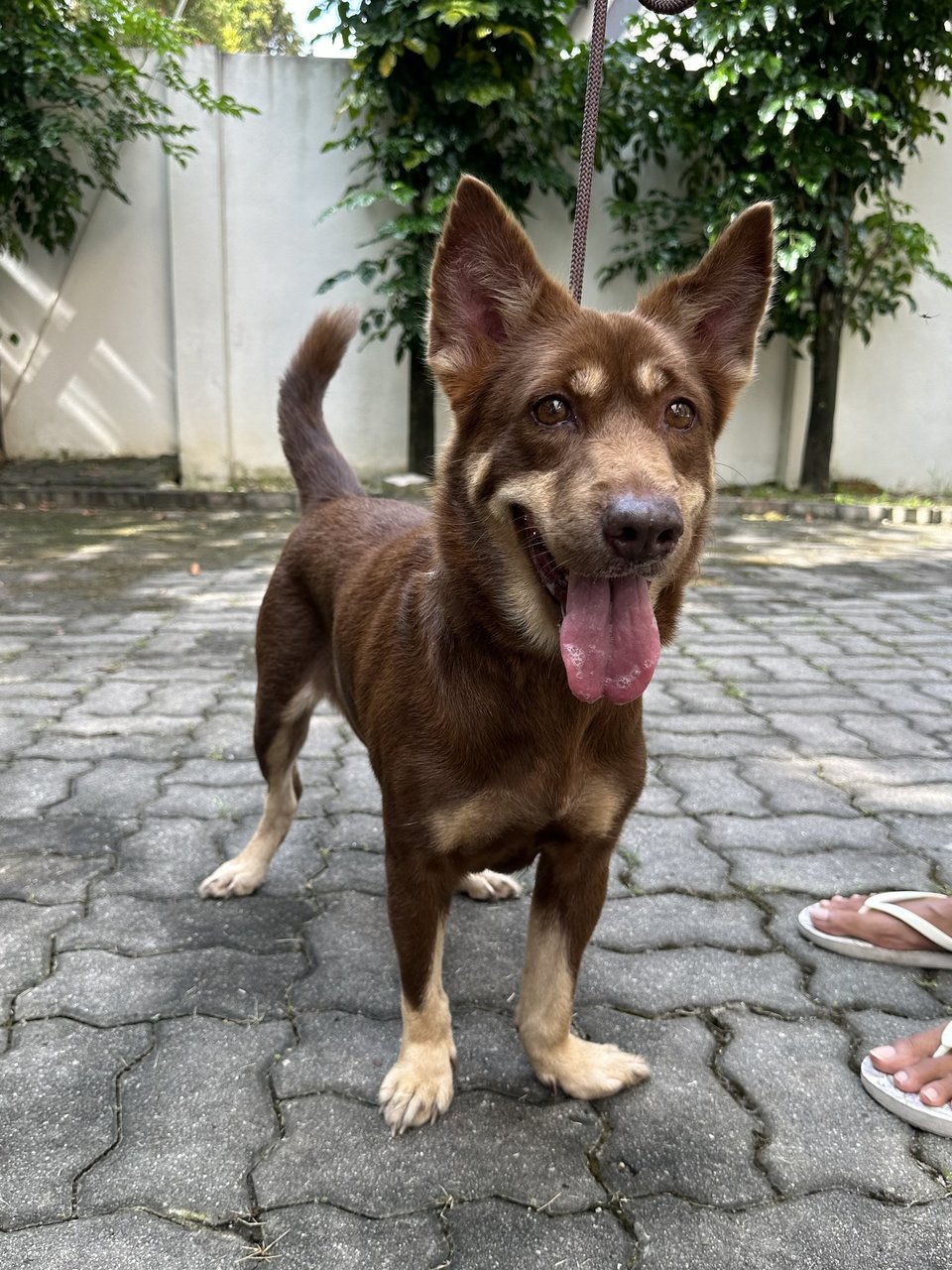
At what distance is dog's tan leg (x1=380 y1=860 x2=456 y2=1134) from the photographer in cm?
199

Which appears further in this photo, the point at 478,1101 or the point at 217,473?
the point at 217,473

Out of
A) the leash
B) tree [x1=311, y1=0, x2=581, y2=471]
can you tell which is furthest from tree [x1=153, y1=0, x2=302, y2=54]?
the leash

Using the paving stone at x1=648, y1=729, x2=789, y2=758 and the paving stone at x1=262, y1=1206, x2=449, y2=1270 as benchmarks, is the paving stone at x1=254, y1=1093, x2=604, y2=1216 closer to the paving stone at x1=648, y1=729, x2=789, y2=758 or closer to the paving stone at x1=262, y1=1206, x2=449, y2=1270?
the paving stone at x1=262, y1=1206, x2=449, y2=1270

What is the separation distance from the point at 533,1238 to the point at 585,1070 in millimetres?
435

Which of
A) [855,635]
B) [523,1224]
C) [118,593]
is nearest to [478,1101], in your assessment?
[523,1224]

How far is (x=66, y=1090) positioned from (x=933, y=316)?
11556 millimetres

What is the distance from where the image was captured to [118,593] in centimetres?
660

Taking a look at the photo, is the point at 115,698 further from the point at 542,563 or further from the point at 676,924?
the point at 542,563

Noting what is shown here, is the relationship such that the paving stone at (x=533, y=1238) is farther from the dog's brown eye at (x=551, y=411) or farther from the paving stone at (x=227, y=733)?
the paving stone at (x=227, y=733)

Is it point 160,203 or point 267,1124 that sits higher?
point 160,203

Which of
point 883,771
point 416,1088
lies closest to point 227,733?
point 416,1088

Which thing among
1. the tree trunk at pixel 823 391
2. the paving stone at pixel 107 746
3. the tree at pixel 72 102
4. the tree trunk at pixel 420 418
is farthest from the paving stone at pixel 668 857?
the tree at pixel 72 102

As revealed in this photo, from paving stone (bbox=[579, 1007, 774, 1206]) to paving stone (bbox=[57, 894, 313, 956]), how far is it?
95cm

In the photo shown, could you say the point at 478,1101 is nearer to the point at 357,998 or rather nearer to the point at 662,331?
the point at 357,998
